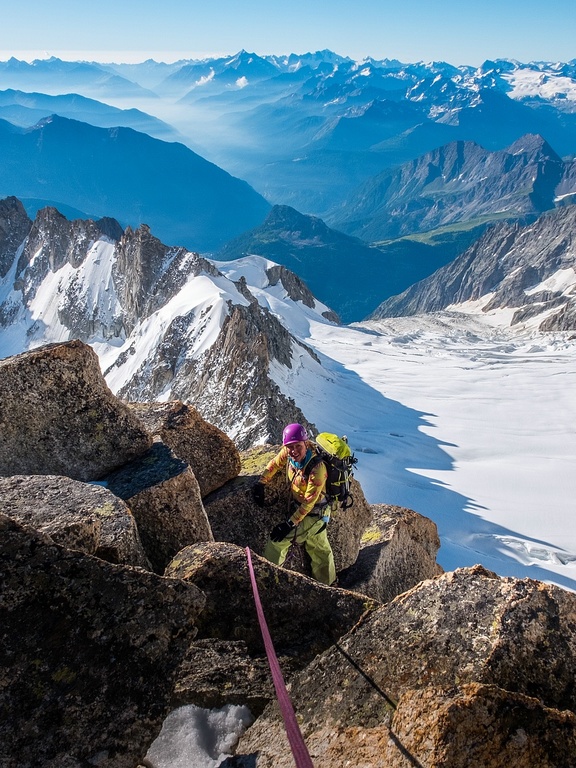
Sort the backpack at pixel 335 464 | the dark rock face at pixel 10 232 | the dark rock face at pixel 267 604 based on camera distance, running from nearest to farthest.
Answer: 1. the dark rock face at pixel 267 604
2. the backpack at pixel 335 464
3. the dark rock face at pixel 10 232

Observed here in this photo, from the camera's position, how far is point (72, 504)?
279 inches

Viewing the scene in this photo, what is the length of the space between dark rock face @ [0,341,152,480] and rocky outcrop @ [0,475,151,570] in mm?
1666

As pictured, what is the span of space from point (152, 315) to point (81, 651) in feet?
298

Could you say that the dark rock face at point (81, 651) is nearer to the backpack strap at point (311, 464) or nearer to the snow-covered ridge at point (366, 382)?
the backpack strap at point (311, 464)

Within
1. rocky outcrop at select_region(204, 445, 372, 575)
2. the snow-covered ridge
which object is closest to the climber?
rocky outcrop at select_region(204, 445, 372, 575)

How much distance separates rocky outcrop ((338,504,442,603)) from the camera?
10.9m

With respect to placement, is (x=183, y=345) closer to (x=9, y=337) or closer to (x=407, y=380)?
(x=407, y=380)

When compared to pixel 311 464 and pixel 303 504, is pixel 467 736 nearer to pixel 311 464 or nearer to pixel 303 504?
pixel 303 504

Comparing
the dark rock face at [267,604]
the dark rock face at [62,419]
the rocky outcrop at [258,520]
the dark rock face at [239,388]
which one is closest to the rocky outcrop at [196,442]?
the rocky outcrop at [258,520]

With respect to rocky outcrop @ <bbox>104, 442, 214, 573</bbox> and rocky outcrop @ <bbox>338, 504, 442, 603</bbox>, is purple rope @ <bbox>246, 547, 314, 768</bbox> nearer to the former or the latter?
rocky outcrop @ <bbox>104, 442, 214, 573</bbox>

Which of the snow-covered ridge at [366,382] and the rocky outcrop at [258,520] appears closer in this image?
the rocky outcrop at [258,520]

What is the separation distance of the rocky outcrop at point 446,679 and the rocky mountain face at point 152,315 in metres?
40.1

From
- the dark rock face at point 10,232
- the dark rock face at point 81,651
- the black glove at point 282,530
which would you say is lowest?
the black glove at point 282,530

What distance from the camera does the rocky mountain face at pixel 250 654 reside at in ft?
14.3
